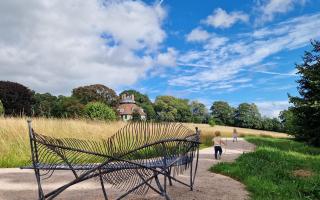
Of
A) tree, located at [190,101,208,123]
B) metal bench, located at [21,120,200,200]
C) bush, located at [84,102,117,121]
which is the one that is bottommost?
metal bench, located at [21,120,200,200]

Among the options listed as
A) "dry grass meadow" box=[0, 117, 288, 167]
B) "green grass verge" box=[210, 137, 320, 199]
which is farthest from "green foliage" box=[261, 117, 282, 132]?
"green grass verge" box=[210, 137, 320, 199]

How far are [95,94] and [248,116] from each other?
94.5 ft

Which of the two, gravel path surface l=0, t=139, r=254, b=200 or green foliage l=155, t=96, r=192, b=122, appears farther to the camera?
green foliage l=155, t=96, r=192, b=122

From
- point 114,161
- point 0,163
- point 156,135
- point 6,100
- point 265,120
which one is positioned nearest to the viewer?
point 114,161

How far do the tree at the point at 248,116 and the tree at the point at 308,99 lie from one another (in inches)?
2168

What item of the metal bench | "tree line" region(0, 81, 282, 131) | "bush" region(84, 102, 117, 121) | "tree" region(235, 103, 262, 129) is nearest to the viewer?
the metal bench

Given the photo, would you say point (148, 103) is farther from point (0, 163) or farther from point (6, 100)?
point (0, 163)

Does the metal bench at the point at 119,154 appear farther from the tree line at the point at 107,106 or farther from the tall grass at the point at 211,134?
the tree line at the point at 107,106

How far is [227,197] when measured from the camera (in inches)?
274

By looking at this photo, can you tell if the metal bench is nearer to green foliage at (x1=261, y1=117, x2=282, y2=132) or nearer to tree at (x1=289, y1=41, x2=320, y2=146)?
tree at (x1=289, y1=41, x2=320, y2=146)

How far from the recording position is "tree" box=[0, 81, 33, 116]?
53.7m

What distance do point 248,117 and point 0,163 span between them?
Result: 2785 inches

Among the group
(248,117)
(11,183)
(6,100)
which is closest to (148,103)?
(248,117)

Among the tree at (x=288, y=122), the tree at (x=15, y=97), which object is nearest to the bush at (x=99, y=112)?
the tree at (x=288, y=122)
